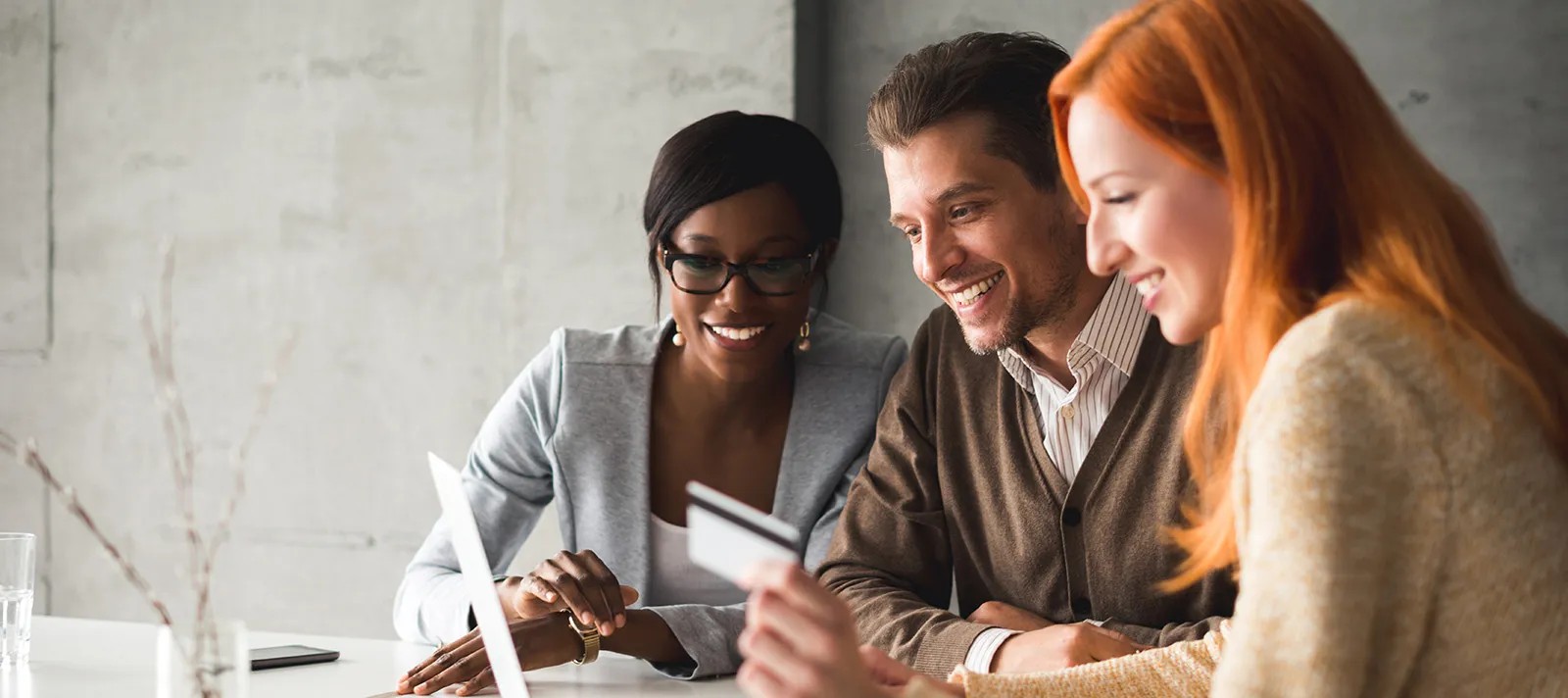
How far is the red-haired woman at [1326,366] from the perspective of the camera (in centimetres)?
85

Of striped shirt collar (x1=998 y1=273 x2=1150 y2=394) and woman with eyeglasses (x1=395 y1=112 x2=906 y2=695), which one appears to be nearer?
striped shirt collar (x1=998 y1=273 x2=1150 y2=394)

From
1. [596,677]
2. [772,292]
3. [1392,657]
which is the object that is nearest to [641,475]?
[772,292]

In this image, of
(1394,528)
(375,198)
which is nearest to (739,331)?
(1394,528)

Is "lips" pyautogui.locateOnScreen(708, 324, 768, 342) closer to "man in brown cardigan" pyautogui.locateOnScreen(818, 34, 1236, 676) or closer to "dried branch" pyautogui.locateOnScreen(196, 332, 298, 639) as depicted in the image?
A: "man in brown cardigan" pyautogui.locateOnScreen(818, 34, 1236, 676)

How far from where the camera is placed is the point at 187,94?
4070mm

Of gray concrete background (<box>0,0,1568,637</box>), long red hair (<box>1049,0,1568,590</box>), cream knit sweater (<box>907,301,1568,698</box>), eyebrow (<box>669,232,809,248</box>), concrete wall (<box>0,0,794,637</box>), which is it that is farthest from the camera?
concrete wall (<box>0,0,794,637</box>)

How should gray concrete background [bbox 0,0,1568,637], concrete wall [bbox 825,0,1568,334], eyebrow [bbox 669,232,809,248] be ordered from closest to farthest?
eyebrow [bbox 669,232,809,248]
concrete wall [bbox 825,0,1568,334]
gray concrete background [bbox 0,0,1568,637]

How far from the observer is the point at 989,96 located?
1.96 meters

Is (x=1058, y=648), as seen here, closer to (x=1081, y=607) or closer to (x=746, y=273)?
(x=1081, y=607)

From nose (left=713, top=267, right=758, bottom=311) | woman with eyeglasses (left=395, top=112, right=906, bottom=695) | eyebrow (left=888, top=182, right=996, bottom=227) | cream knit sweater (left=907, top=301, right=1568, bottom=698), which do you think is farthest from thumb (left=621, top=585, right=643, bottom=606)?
cream knit sweater (left=907, top=301, right=1568, bottom=698)

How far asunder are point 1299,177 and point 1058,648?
0.79m

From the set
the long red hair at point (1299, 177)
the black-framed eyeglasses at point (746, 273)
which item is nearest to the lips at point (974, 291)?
the black-framed eyeglasses at point (746, 273)

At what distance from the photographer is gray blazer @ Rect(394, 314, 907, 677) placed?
2.31 meters

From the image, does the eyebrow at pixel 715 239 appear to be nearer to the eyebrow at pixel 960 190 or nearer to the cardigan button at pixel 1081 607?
the eyebrow at pixel 960 190
